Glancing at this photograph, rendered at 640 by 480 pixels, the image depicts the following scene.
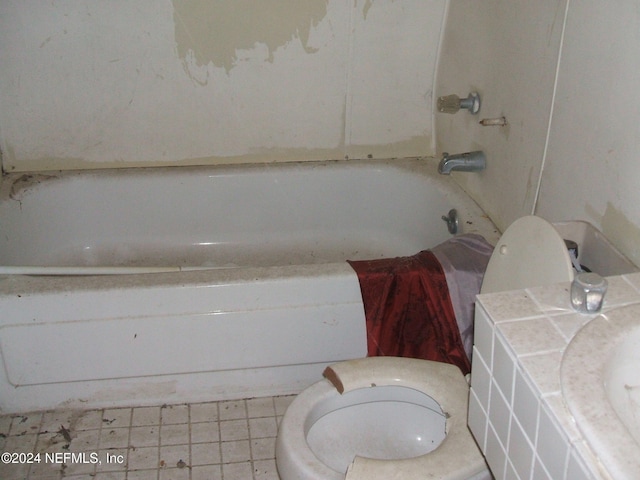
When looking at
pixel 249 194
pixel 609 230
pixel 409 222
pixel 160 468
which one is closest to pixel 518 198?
pixel 609 230

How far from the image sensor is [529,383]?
0.86 metres

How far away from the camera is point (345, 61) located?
2.30 metres

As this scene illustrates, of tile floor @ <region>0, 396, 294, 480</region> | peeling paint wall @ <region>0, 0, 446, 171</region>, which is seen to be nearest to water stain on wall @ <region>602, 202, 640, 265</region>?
tile floor @ <region>0, 396, 294, 480</region>

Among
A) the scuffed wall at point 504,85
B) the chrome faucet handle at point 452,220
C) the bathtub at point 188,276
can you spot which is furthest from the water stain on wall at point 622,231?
the chrome faucet handle at point 452,220

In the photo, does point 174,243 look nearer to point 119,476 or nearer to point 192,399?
point 192,399

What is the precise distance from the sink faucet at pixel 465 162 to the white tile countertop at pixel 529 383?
991 mm

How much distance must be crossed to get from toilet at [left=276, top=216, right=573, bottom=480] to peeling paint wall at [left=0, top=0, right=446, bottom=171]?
3.63 feet

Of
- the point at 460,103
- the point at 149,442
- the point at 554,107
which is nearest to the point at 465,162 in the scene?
the point at 460,103

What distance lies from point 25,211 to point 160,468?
1014 mm

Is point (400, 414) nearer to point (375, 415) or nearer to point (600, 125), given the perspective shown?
point (375, 415)

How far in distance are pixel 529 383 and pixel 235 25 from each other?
1.69 metres

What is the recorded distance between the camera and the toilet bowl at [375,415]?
1.30 m

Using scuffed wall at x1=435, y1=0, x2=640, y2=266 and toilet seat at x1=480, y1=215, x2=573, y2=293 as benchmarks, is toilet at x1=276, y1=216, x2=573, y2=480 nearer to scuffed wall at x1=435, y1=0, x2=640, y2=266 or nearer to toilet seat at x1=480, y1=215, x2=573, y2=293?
toilet seat at x1=480, y1=215, x2=573, y2=293

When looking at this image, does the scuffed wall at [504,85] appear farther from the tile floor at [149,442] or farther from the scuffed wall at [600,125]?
the tile floor at [149,442]
